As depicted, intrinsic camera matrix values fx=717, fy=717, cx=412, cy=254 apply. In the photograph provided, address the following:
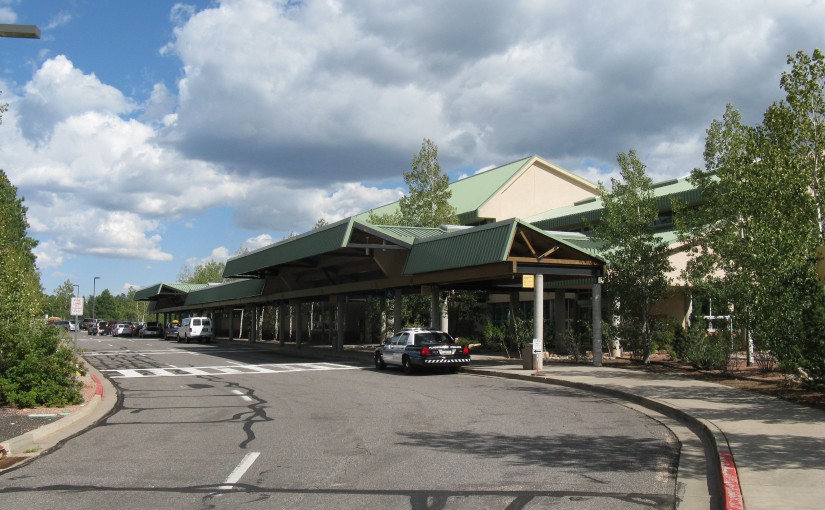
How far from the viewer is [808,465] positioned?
26.9 ft

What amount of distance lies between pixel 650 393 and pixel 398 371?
11.6m

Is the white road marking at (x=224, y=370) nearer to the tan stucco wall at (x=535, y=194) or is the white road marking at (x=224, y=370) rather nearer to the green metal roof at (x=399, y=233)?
the green metal roof at (x=399, y=233)

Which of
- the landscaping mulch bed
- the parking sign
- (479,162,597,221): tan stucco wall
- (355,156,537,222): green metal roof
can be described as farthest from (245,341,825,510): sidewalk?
(479,162,597,221): tan stucco wall

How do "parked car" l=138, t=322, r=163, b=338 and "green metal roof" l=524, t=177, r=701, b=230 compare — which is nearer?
"green metal roof" l=524, t=177, r=701, b=230

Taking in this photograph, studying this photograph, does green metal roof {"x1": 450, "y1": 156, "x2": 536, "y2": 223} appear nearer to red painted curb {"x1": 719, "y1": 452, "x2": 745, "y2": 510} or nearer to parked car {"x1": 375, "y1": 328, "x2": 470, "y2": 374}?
parked car {"x1": 375, "y1": 328, "x2": 470, "y2": 374}

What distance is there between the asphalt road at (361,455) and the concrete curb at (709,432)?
52 centimetres

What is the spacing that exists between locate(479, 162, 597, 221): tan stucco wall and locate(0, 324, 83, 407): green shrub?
A: 116 feet

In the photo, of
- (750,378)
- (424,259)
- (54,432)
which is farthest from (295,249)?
(54,432)

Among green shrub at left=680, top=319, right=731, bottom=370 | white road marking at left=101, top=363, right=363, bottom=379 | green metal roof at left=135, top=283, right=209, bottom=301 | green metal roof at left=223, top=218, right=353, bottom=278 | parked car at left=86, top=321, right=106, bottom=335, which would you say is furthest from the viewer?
parked car at left=86, top=321, right=106, bottom=335

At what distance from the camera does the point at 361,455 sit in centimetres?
963

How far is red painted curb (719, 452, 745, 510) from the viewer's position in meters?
6.61

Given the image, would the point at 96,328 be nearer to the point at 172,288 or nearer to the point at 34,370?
the point at 172,288

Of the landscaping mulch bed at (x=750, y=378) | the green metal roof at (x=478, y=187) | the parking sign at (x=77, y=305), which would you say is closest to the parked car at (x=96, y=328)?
the green metal roof at (x=478, y=187)

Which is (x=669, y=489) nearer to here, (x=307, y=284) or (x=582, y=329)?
(x=582, y=329)
